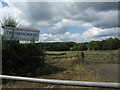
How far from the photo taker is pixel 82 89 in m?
2.86

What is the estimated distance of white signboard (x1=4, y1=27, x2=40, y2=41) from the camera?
7832 millimetres

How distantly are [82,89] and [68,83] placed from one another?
2.04 ft

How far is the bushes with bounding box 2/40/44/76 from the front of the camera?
6930 mm

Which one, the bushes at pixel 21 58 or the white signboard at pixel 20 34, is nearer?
the bushes at pixel 21 58

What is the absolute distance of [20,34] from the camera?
8.46m

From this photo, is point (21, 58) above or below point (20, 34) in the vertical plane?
below

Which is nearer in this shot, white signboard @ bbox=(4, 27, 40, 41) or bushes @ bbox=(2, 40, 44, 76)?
bushes @ bbox=(2, 40, 44, 76)

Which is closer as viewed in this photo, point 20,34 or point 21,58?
point 21,58

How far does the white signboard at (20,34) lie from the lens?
783cm

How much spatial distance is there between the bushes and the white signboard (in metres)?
0.68

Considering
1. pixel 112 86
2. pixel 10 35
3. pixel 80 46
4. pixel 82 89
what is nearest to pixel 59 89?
pixel 82 89

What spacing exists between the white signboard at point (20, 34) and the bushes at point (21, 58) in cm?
68

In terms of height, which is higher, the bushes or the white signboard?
the white signboard

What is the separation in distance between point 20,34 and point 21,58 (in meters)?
1.79
